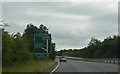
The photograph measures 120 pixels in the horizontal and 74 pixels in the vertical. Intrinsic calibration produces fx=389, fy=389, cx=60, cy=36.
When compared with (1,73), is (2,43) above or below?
above

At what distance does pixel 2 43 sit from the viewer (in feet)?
124

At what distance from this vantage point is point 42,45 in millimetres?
42125

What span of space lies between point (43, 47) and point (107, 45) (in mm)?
105914

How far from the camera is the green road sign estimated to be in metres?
41.4

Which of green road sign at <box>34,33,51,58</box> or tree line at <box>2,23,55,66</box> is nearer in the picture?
tree line at <box>2,23,55,66</box>

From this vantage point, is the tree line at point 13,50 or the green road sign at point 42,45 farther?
the green road sign at point 42,45

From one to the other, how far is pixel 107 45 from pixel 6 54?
361ft

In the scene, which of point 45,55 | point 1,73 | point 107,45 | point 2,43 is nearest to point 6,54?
point 2,43

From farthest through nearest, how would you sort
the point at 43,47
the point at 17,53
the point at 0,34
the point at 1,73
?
the point at 17,53
the point at 43,47
the point at 0,34
the point at 1,73

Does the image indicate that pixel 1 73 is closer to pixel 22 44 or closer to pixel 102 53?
pixel 22 44

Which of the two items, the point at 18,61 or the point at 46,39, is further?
the point at 18,61

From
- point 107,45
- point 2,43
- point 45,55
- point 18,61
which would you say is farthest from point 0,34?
point 107,45

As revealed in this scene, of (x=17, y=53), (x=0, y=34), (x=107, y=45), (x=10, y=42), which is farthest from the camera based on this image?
(x=107, y=45)

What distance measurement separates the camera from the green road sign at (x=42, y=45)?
41.4m
